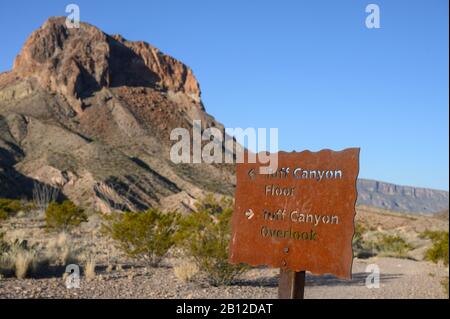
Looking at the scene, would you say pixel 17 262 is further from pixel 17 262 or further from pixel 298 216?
pixel 298 216

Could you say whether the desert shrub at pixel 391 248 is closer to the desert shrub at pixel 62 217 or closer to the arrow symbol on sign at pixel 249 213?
the desert shrub at pixel 62 217

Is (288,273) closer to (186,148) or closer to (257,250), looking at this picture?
(257,250)

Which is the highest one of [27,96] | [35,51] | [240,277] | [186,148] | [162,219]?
[35,51]

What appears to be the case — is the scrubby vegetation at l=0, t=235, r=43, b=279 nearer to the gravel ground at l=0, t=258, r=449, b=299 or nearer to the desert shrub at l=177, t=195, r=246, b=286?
the gravel ground at l=0, t=258, r=449, b=299

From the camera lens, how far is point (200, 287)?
A: 1279cm

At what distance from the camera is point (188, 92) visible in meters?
101

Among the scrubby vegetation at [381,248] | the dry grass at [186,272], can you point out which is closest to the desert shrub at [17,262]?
the dry grass at [186,272]

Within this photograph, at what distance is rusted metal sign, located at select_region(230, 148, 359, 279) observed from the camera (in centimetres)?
507

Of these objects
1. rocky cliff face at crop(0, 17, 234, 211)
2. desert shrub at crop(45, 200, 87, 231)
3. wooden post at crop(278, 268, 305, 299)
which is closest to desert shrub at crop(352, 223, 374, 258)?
desert shrub at crop(45, 200, 87, 231)

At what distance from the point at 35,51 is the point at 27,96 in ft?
39.6

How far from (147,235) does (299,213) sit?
38.9 ft

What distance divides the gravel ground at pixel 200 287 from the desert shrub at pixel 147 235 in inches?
23.8

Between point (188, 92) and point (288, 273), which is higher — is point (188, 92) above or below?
above
